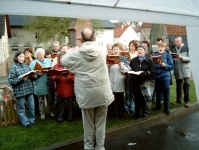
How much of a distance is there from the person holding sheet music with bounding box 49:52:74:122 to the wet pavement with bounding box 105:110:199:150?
1.48m

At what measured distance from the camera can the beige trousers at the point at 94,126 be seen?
4129 mm

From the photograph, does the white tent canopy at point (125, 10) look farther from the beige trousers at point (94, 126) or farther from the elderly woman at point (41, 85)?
the elderly woman at point (41, 85)

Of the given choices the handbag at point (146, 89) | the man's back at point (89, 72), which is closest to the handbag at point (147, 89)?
the handbag at point (146, 89)

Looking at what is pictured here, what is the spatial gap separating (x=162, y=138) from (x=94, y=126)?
1.82m

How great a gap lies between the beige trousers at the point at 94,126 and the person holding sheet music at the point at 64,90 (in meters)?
1.80

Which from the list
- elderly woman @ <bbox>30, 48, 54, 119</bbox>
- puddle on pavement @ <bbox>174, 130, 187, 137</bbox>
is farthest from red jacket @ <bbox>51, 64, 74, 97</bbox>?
puddle on pavement @ <bbox>174, 130, 187, 137</bbox>

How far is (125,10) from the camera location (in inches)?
128

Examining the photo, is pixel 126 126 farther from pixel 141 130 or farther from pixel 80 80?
pixel 80 80

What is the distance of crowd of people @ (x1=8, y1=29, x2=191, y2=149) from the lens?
152 inches

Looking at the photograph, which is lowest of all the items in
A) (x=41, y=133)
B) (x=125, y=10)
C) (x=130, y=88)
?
(x=41, y=133)

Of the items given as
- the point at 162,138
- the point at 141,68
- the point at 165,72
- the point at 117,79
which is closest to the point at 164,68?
the point at 165,72

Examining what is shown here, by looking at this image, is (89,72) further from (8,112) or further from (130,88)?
(8,112)

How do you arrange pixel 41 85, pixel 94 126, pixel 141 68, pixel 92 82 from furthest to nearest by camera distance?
pixel 41 85
pixel 141 68
pixel 94 126
pixel 92 82

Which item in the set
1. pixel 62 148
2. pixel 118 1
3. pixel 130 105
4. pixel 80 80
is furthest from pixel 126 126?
pixel 118 1
